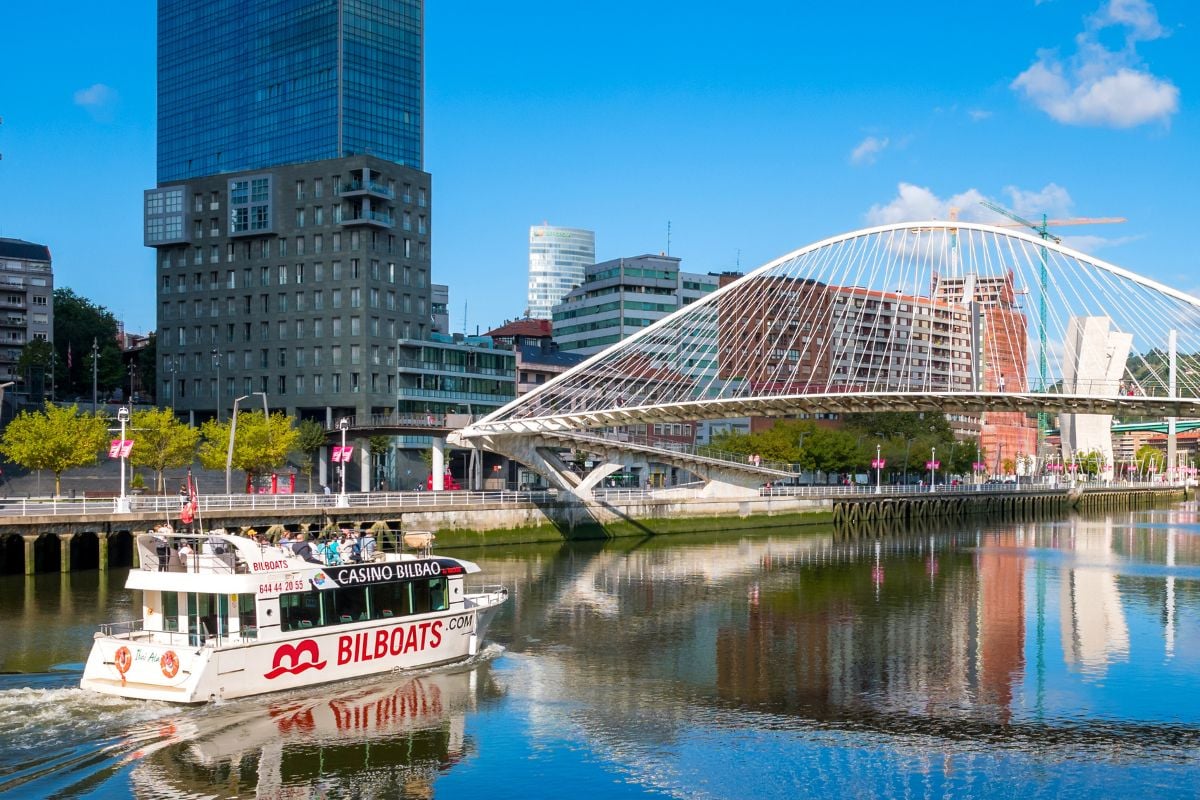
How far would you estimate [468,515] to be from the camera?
70.8 meters

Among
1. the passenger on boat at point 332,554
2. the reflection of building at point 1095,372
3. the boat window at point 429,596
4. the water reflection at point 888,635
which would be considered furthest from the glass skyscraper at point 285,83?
the passenger on boat at point 332,554

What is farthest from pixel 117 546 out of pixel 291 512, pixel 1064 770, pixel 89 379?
pixel 89 379

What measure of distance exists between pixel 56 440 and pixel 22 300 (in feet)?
257

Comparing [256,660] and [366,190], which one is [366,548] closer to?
[256,660]

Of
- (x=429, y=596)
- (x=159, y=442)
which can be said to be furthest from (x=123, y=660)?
(x=159, y=442)

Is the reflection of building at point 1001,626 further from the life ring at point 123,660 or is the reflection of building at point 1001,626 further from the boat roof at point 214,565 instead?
the life ring at point 123,660

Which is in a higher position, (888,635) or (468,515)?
(468,515)

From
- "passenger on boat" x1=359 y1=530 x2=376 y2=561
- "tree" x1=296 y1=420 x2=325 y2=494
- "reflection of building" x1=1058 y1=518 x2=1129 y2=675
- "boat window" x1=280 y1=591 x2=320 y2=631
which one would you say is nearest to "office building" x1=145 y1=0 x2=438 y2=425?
"tree" x1=296 y1=420 x2=325 y2=494

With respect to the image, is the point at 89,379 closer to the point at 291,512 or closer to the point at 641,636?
the point at 291,512

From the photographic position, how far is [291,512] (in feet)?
206

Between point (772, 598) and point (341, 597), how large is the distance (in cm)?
2327

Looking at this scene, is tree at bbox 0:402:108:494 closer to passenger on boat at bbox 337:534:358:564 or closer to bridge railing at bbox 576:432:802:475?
bridge railing at bbox 576:432:802:475

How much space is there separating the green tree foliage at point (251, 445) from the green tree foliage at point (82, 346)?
55.1 meters

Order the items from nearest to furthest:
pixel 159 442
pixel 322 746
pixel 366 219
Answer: pixel 322 746 → pixel 159 442 → pixel 366 219
